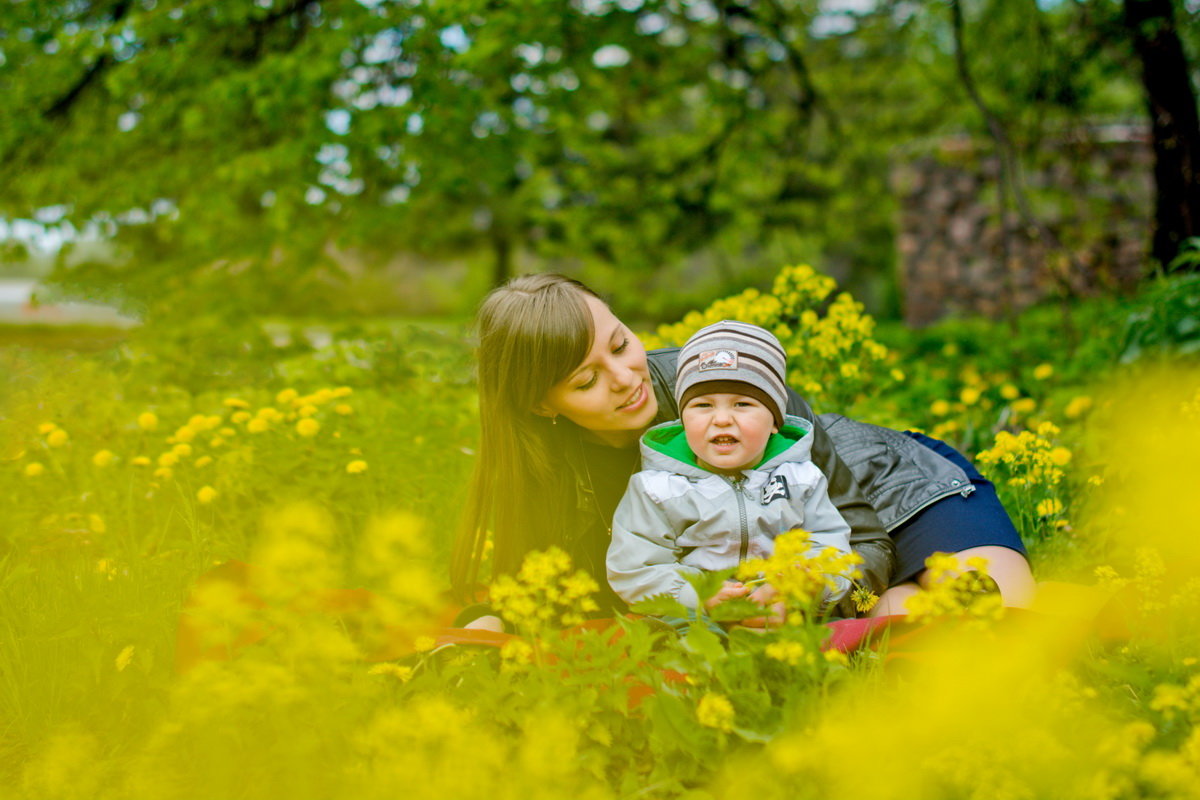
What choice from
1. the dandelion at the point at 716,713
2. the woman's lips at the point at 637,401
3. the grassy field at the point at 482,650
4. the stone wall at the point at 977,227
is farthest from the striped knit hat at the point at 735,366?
the stone wall at the point at 977,227

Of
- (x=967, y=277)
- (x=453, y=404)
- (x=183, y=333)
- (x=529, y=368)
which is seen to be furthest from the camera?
(x=967, y=277)

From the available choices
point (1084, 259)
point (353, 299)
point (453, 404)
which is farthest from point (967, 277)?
point (453, 404)

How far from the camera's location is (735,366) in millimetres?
2057

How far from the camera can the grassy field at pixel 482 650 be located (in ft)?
4.94

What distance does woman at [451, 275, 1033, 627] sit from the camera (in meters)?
2.20

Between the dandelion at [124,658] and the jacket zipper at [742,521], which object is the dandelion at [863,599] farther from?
the dandelion at [124,658]

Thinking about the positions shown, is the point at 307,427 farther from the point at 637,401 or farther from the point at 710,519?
the point at 710,519

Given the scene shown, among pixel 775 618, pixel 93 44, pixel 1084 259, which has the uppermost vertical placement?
pixel 775 618

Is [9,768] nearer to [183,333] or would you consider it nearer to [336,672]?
[336,672]

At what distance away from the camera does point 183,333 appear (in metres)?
4.82

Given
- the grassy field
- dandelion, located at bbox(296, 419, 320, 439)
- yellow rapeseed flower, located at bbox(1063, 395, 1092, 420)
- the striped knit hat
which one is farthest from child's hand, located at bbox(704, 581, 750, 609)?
yellow rapeseed flower, located at bbox(1063, 395, 1092, 420)

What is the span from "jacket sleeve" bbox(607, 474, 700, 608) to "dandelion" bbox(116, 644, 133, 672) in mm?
1046

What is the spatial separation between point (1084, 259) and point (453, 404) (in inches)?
263

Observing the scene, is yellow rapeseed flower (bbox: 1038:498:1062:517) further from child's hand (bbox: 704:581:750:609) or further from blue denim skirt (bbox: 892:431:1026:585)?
child's hand (bbox: 704:581:750:609)
